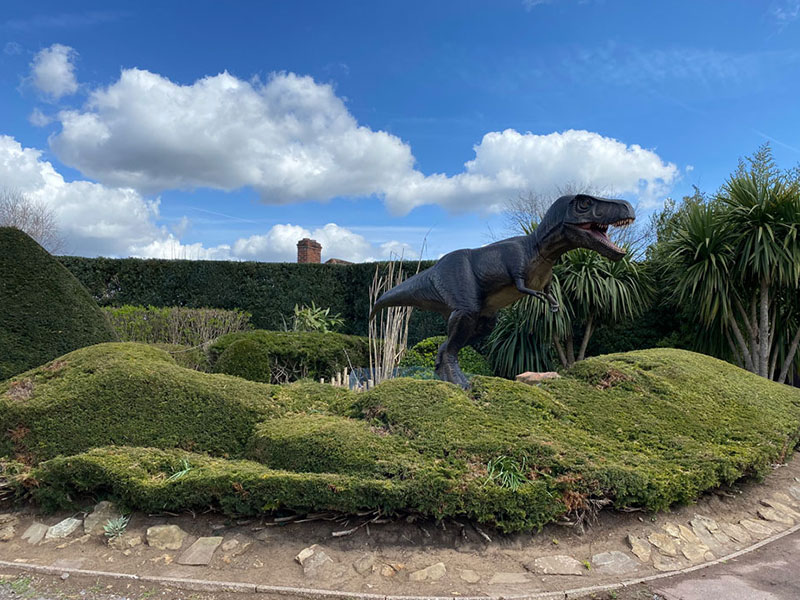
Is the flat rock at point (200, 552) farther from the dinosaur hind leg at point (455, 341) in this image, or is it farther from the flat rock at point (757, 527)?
the flat rock at point (757, 527)

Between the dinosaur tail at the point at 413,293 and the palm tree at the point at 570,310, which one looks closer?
the dinosaur tail at the point at 413,293

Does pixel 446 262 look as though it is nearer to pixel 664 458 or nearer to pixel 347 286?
pixel 664 458

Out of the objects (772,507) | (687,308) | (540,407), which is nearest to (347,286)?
(687,308)

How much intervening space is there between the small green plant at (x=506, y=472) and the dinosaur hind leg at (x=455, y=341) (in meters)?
1.77

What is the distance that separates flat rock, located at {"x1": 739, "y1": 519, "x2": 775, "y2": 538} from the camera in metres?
3.24

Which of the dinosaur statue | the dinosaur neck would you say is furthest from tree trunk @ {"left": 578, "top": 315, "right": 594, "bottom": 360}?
the dinosaur neck

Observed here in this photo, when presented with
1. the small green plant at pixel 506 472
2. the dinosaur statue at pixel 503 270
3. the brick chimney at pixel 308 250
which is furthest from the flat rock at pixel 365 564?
the brick chimney at pixel 308 250

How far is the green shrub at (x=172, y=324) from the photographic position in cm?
898

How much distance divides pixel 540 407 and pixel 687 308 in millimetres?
5479

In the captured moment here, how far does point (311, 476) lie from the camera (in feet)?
9.30

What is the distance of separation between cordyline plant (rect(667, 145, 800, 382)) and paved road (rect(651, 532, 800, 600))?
498 centimetres

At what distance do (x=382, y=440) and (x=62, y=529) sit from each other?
1.94 metres

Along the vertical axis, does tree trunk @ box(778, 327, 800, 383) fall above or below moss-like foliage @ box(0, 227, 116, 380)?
below

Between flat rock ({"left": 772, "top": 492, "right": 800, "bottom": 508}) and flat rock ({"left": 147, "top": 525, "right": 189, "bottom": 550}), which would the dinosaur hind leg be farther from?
flat rock ({"left": 147, "top": 525, "right": 189, "bottom": 550})
